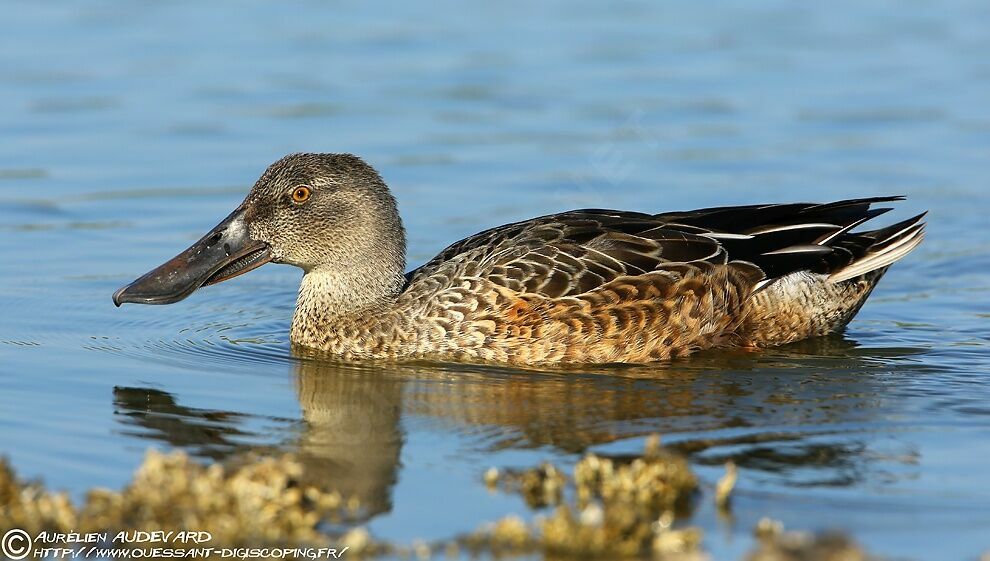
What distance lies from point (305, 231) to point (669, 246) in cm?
238

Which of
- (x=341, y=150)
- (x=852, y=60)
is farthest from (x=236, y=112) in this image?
(x=852, y=60)

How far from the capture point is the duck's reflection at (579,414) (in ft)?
24.4

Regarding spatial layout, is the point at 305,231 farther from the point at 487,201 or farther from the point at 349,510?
the point at 487,201

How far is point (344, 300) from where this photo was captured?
9.90 meters

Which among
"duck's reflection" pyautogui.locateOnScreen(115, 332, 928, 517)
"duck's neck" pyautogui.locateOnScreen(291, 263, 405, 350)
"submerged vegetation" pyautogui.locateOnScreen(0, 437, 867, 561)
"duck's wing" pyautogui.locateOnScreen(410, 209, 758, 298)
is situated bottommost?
"submerged vegetation" pyautogui.locateOnScreen(0, 437, 867, 561)

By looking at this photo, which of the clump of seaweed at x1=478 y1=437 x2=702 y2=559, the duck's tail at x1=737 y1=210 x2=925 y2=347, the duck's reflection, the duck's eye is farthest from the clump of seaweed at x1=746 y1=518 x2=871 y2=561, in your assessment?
the duck's eye

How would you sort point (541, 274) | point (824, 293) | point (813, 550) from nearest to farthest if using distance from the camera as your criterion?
point (813, 550) → point (541, 274) → point (824, 293)

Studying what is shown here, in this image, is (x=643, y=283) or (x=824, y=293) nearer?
(x=643, y=283)

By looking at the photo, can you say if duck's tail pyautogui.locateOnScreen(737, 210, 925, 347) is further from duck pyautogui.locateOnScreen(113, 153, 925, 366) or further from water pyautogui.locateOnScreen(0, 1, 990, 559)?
water pyautogui.locateOnScreen(0, 1, 990, 559)

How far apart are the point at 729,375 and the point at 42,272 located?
215 inches

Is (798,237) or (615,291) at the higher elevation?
(798,237)

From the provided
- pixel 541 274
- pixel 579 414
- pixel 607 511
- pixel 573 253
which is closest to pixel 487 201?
pixel 573 253

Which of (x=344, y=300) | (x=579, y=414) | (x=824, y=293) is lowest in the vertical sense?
(x=579, y=414)

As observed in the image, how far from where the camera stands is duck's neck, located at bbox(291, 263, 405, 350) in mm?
9781
